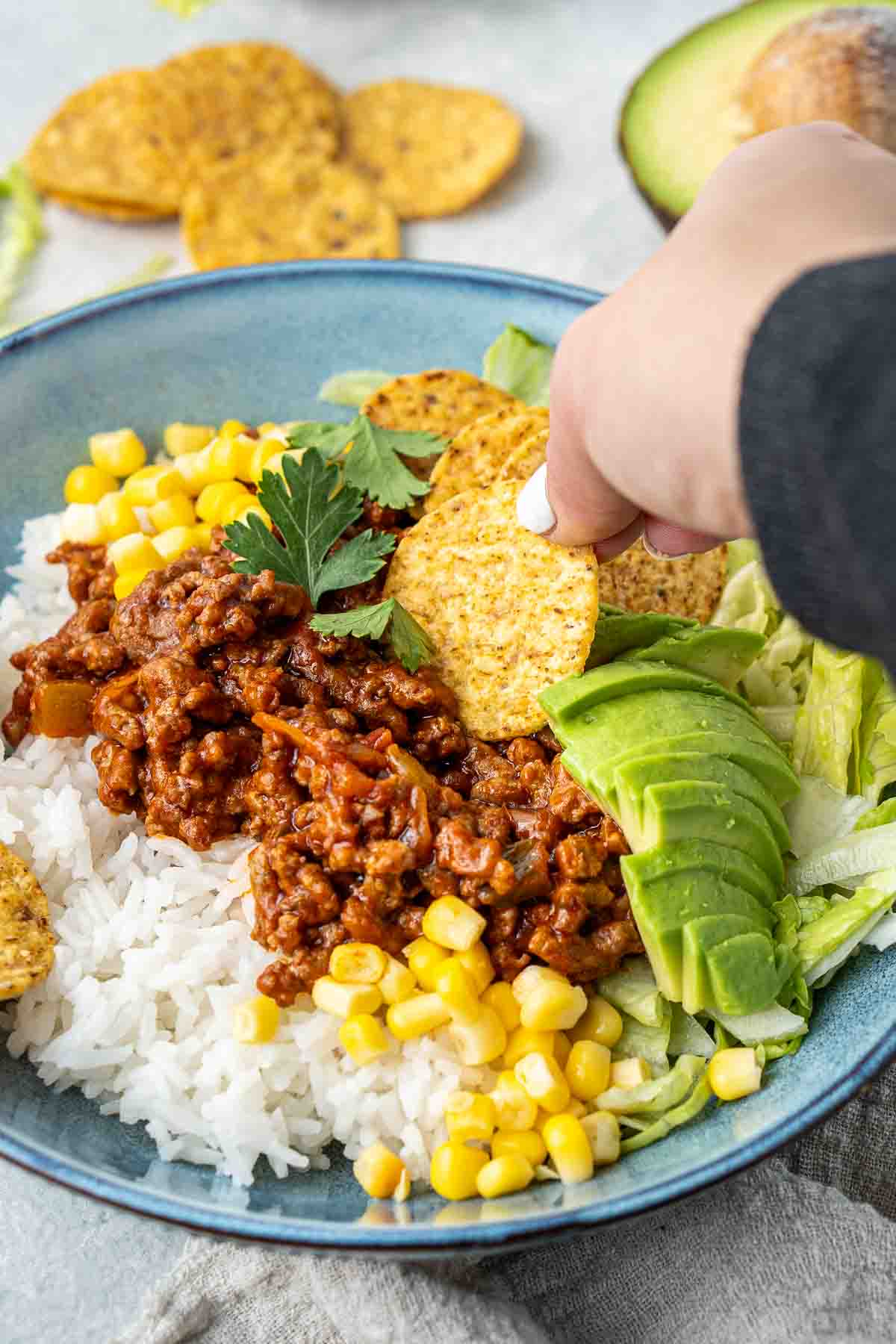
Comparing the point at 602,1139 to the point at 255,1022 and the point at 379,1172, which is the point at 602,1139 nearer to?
the point at 379,1172

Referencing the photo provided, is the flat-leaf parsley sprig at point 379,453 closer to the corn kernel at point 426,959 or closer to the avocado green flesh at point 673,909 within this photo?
the corn kernel at point 426,959

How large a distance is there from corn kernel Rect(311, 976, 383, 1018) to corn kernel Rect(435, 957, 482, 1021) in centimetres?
22

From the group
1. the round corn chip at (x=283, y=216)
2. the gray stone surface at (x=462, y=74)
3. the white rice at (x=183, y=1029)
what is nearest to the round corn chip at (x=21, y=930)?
the white rice at (x=183, y=1029)

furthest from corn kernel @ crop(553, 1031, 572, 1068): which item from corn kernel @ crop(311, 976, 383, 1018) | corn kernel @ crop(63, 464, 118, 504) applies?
corn kernel @ crop(63, 464, 118, 504)

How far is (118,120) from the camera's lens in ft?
24.0

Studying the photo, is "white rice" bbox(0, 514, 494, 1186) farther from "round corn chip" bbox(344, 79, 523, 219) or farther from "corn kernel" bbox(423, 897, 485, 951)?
"round corn chip" bbox(344, 79, 523, 219)

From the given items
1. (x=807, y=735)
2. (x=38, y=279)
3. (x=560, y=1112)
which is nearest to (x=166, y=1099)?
(x=560, y=1112)

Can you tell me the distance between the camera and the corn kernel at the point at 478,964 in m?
4.15

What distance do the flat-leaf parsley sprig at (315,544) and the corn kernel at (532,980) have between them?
3.94 ft

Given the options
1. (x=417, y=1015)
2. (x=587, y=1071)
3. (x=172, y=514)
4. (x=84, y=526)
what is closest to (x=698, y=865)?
(x=587, y=1071)

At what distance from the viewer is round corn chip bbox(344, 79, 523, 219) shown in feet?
24.9

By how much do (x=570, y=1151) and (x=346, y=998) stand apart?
825 mm

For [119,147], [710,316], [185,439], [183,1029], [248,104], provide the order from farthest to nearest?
[248,104], [119,147], [185,439], [183,1029], [710,316]

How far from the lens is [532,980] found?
4.17 metres
